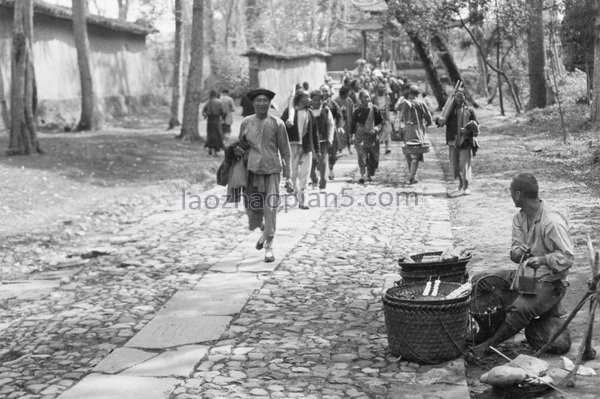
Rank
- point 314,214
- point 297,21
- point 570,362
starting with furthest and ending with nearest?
point 297,21 < point 314,214 < point 570,362

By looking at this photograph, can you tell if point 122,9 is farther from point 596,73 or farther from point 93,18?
point 596,73

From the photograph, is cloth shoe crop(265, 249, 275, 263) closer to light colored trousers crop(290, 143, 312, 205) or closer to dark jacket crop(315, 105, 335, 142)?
light colored trousers crop(290, 143, 312, 205)

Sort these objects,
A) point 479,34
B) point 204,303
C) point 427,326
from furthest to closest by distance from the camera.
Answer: point 479,34 → point 204,303 → point 427,326

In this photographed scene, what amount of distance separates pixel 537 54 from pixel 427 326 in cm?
2505

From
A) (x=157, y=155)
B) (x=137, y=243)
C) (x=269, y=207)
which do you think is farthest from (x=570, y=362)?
(x=157, y=155)

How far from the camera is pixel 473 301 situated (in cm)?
649

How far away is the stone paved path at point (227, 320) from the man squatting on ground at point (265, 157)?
0.58 meters

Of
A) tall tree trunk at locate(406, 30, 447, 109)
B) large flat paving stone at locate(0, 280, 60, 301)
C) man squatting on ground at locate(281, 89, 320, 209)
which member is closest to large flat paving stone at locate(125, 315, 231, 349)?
large flat paving stone at locate(0, 280, 60, 301)

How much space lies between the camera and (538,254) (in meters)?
6.05

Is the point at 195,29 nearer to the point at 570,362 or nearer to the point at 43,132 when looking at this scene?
the point at 43,132

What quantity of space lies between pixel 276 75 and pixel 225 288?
23061mm

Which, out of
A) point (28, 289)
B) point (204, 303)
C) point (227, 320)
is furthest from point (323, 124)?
point (227, 320)

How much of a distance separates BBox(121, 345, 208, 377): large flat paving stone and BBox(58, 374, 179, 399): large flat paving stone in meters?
0.11

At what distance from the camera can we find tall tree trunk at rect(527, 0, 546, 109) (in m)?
28.3
